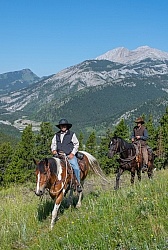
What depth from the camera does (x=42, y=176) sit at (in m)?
7.71

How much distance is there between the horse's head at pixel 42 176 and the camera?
754cm

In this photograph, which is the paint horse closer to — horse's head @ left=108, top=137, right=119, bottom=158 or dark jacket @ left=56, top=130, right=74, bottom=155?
dark jacket @ left=56, top=130, right=74, bottom=155

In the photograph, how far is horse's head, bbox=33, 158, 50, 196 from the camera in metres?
7.54

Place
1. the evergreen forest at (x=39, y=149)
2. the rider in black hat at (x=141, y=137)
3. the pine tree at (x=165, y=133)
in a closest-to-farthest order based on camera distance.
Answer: the rider in black hat at (x=141, y=137) < the pine tree at (x=165, y=133) < the evergreen forest at (x=39, y=149)

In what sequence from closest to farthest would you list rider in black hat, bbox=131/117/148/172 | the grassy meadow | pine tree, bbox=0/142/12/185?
the grassy meadow → rider in black hat, bbox=131/117/148/172 → pine tree, bbox=0/142/12/185

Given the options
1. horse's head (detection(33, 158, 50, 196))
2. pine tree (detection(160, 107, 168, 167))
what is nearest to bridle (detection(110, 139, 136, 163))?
horse's head (detection(33, 158, 50, 196))

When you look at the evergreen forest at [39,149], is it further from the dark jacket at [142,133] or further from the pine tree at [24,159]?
the dark jacket at [142,133]

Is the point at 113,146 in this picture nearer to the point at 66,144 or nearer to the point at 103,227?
the point at 66,144

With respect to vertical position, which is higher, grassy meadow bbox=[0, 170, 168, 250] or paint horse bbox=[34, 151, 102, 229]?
paint horse bbox=[34, 151, 102, 229]

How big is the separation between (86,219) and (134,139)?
773cm

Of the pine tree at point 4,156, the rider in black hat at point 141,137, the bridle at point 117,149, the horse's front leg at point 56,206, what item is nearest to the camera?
the horse's front leg at point 56,206

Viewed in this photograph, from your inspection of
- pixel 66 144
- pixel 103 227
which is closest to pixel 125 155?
pixel 66 144

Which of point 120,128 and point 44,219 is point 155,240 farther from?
point 120,128

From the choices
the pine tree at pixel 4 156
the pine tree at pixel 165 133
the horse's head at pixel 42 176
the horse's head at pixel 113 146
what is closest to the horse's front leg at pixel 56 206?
the horse's head at pixel 42 176
